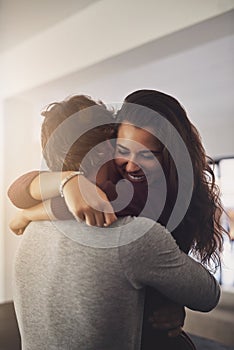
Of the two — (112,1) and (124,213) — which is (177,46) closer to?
(112,1)

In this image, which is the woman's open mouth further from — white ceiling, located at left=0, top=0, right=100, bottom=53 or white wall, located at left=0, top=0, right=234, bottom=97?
white ceiling, located at left=0, top=0, right=100, bottom=53

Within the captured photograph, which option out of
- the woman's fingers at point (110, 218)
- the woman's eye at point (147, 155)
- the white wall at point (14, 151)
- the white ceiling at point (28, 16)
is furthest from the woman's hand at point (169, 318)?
the white ceiling at point (28, 16)

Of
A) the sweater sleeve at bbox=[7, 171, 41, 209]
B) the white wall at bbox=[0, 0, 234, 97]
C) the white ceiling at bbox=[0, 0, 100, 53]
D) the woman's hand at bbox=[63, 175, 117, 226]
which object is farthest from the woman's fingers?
the white ceiling at bbox=[0, 0, 100, 53]

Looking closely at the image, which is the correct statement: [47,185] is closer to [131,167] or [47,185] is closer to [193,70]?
[131,167]

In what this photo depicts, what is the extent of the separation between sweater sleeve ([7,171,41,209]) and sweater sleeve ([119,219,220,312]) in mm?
331

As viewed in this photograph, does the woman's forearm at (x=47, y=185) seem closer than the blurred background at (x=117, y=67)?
No

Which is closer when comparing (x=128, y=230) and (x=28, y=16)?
(x=128, y=230)

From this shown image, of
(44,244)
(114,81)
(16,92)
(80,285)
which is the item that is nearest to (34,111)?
(16,92)

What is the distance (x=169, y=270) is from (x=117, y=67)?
563 mm

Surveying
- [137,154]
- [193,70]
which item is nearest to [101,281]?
[137,154]

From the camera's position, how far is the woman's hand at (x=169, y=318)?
118 cm

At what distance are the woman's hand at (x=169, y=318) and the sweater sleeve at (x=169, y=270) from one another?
21 mm

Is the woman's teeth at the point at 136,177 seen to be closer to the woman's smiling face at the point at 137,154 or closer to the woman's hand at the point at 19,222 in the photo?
the woman's smiling face at the point at 137,154

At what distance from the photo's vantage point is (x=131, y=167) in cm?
122
